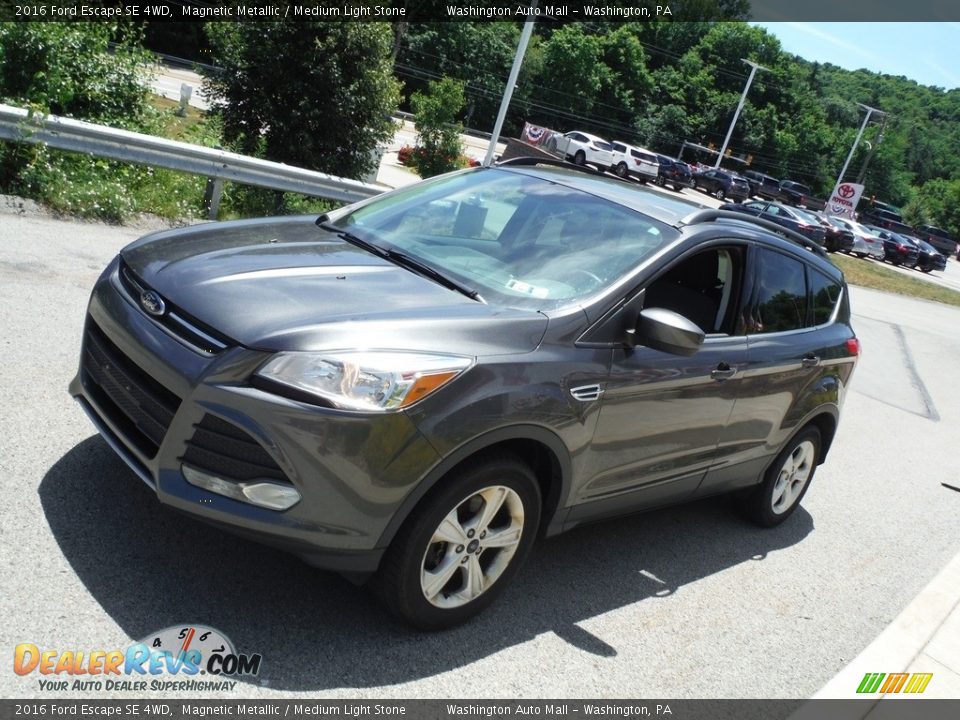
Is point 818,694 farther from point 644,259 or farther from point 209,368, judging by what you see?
point 209,368

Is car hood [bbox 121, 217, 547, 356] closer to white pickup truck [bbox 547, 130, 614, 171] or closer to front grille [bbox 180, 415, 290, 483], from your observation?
front grille [bbox 180, 415, 290, 483]

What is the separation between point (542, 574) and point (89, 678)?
2.26m

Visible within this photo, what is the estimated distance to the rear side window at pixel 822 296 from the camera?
5.79 m

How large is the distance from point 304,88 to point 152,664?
11.8 meters

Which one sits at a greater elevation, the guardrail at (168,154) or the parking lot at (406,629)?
the guardrail at (168,154)

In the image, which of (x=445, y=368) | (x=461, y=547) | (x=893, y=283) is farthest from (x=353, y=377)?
(x=893, y=283)

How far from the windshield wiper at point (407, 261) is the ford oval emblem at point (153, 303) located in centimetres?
108

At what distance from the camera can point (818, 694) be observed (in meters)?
4.16

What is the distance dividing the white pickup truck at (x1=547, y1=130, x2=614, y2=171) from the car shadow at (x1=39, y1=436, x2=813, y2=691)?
4776 centimetres

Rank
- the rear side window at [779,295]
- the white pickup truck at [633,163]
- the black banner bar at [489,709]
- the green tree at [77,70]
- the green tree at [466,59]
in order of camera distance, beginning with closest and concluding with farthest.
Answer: the black banner bar at [489,709]
the rear side window at [779,295]
the green tree at [77,70]
the white pickup truck at [633,163]
the green tree at [466,59]

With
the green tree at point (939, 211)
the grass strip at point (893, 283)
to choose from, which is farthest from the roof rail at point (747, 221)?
the green tree at point (939, 211)

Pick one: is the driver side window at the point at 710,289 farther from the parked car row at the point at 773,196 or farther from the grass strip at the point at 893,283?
the parked car row at the point at 773,196

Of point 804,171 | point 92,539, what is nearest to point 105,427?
point 92,539

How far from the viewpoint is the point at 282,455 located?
3.20 metres
